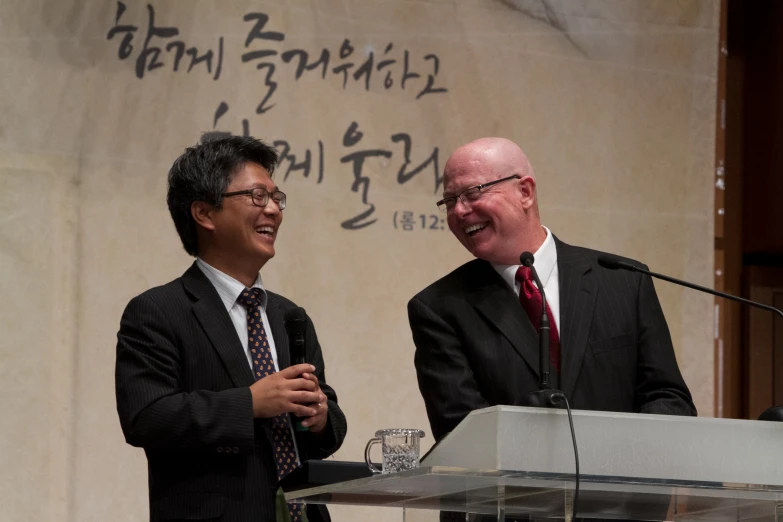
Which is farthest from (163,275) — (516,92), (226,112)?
(516,92)

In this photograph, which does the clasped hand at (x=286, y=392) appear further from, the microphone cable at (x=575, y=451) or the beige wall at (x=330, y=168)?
the beige wall at (x=330, y=168)

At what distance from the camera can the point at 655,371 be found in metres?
2.62

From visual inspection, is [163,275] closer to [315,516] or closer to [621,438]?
[315,516]

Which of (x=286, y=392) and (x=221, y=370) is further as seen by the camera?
(x=221, y=370)

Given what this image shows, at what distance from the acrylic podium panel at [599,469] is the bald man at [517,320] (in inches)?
19.8

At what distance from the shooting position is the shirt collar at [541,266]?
274 cm

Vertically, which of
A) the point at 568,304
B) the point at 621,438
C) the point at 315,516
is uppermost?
the point at 568,304

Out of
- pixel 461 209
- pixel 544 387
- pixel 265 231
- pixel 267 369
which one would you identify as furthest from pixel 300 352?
pixel 544 387

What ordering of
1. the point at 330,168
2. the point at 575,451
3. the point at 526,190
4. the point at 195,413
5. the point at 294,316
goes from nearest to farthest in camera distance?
the point at 575,451
the point at 195,413
the point at 294,316
the point at 526,190
the point at 330,168

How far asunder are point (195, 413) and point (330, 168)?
6.73 ft

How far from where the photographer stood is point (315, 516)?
2566 millimetres

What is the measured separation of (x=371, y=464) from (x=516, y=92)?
9.16ft

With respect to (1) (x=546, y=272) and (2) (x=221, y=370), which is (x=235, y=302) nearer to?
(2) (x=221, y=370)

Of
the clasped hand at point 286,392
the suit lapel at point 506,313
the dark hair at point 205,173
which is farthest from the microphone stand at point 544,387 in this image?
the dark hair at point 205,173
